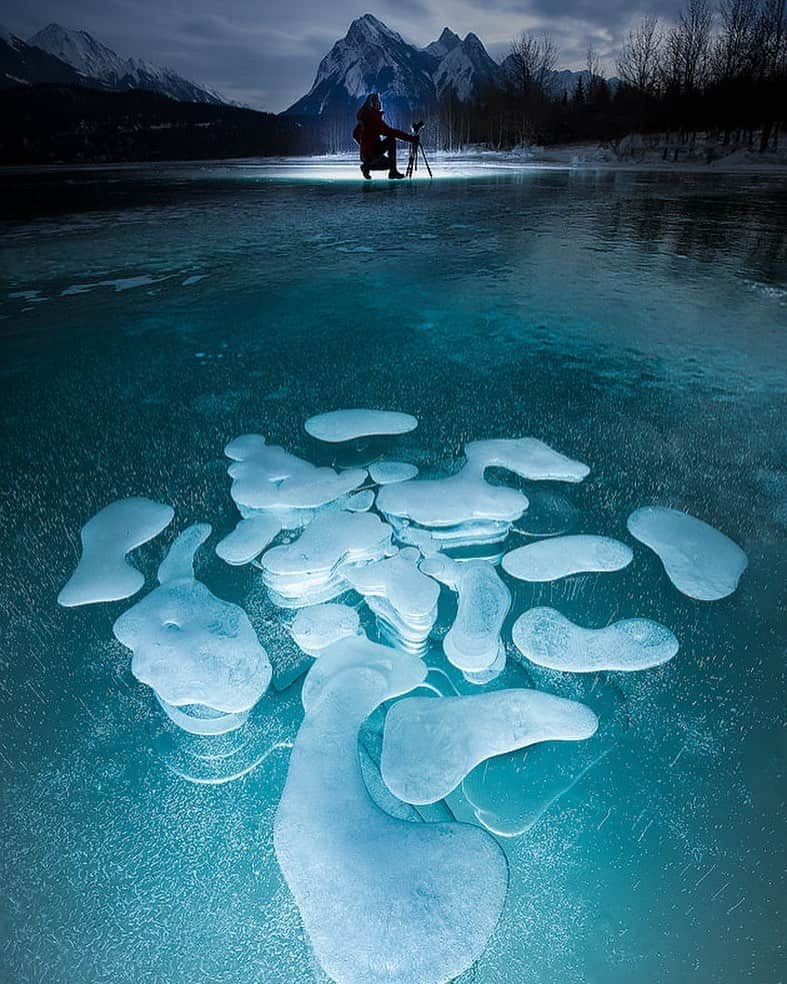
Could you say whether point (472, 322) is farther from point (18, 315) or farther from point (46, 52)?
point (46, 52)

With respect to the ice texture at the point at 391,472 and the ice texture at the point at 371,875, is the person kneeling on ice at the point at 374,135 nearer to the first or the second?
the ice texture at the point at 391,472

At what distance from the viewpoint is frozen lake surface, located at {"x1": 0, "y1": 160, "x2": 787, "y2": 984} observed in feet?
2.71

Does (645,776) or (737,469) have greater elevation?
(737,469)

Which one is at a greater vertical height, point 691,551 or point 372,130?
point 372,130

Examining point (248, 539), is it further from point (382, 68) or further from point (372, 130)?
point (382, 68)

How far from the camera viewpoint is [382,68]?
146000 mm

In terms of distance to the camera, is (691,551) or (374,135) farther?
→ (374,135)

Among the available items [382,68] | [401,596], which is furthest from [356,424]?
[382,68]

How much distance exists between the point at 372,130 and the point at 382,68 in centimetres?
17601

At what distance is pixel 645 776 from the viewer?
3.31ft

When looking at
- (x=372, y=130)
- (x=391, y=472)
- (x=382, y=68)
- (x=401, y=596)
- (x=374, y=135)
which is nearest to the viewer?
(x=401, y=596)

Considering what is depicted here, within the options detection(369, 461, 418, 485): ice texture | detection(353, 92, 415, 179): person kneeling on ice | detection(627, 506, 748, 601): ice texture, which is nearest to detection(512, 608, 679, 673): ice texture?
detection(627, 506, 748, 601): ice texture

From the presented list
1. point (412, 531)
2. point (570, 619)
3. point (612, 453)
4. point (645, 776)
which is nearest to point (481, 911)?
point (645, 776)

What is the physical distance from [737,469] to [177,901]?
6.83 ft
